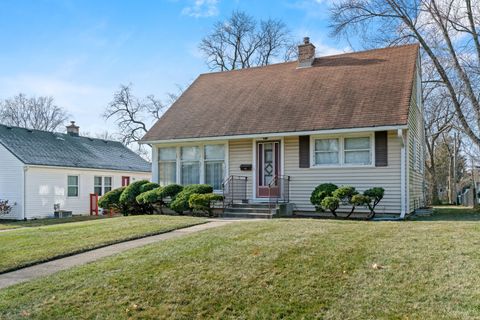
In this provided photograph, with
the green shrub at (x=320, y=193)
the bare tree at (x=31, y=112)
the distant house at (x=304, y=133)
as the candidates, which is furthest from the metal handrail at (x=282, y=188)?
the bare tree at (x=31, y=112)

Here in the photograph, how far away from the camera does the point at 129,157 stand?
102 feet

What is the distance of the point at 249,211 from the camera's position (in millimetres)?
14750

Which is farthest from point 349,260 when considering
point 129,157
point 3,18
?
point 129,157

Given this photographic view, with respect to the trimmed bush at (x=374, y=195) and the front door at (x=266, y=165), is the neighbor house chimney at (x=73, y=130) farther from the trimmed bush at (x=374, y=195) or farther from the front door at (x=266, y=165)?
the trimmed bush at (x=374, y=195)

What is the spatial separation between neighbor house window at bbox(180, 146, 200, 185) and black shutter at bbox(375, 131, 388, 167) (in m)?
6.87

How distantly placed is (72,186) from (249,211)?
13.9m

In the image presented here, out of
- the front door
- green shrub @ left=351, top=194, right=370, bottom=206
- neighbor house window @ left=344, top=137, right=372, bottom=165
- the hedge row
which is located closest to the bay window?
the hedge row

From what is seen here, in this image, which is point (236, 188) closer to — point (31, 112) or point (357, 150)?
point (357, 150)

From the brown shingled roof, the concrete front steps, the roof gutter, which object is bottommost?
the concrete front steps

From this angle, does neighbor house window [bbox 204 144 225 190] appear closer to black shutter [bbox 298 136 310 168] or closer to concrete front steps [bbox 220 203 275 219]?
concrete front steps [bbox 220 203 275 219]

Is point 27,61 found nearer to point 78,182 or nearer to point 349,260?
point 78,182

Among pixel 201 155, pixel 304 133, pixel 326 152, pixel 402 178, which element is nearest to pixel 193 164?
pixel 201 155

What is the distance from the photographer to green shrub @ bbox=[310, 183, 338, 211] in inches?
547

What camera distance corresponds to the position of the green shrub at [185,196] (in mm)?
15039
